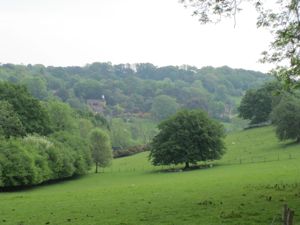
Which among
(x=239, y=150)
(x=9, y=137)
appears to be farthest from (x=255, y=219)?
(x=239, y=150)

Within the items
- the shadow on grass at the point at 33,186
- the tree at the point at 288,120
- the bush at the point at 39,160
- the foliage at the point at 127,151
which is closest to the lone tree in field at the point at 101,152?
the bush at the point at 39,160

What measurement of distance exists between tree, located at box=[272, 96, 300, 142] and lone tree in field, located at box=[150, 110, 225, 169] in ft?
42.6

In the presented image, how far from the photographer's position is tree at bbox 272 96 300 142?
88.5 m

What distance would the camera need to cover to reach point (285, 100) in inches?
3839

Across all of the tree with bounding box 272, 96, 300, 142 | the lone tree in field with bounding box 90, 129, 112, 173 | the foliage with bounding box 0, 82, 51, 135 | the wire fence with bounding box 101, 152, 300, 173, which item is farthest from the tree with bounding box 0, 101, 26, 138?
the tree with bounding box 272, 96, 300, 142

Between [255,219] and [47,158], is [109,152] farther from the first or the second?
[255,219]

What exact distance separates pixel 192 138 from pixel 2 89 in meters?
35.8

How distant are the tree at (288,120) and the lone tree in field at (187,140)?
12973 mm

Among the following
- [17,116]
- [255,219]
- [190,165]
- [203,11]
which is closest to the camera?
[255,219]

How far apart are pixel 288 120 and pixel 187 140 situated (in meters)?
21.0

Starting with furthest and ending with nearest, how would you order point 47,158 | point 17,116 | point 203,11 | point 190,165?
point 190,165 → point 17,116 → point 47,158 → point 203,11

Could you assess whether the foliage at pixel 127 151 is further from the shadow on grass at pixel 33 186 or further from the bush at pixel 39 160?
the shadow on grass at pixel 33 186

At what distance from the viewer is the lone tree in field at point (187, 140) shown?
268ft

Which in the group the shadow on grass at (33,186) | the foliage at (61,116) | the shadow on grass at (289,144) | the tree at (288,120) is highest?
the foliage at (61,116)
